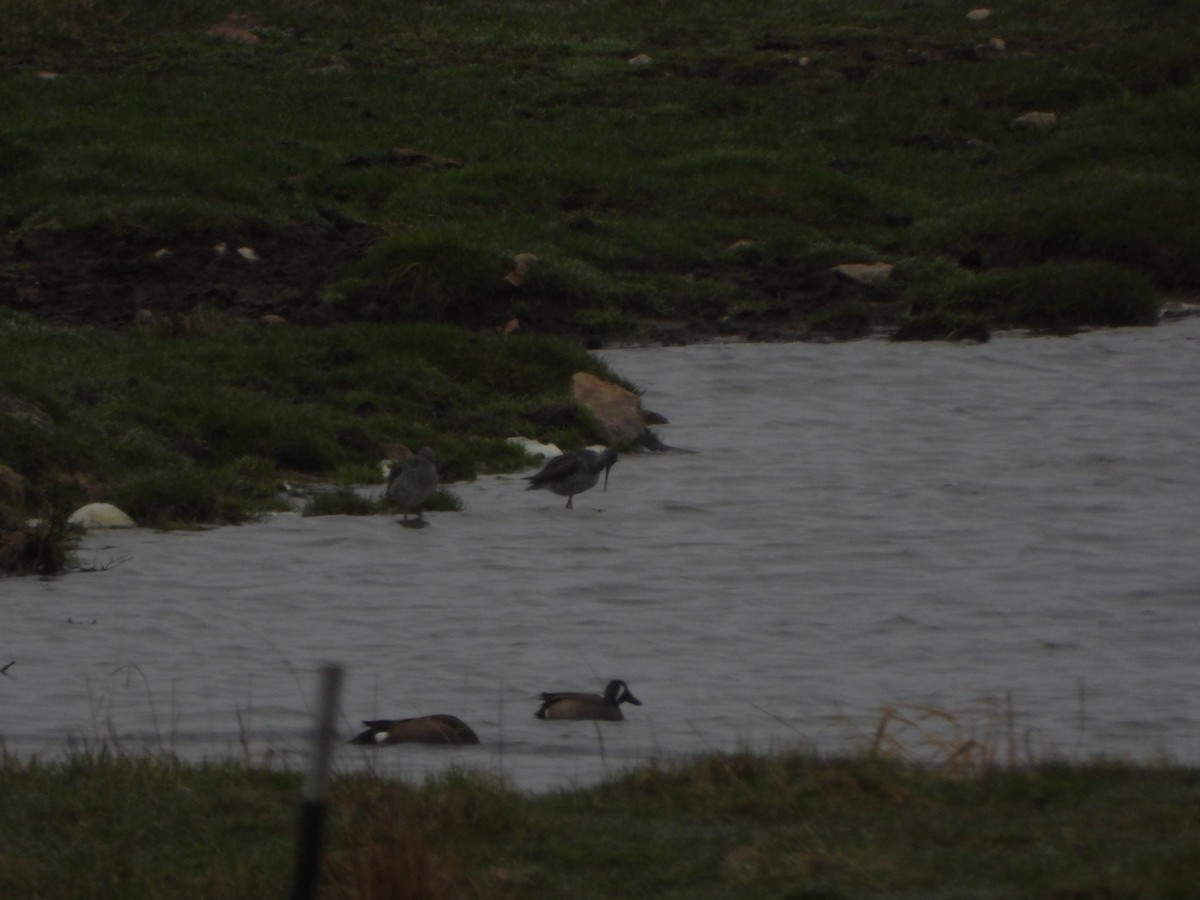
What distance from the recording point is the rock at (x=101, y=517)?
1163cm

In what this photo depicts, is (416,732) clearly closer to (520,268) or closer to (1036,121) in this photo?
(520,268)

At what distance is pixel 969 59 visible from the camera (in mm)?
29422

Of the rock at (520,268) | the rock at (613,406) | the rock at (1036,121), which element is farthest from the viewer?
the rock at (1036,121)

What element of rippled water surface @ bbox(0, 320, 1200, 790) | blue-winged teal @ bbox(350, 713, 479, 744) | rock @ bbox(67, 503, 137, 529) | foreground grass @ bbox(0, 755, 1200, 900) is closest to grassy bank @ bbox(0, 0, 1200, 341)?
rippled water surface @ bbox(0, 320, 1200, 790)

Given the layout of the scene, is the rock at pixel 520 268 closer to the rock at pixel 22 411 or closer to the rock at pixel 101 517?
the rock at pixel 22 411

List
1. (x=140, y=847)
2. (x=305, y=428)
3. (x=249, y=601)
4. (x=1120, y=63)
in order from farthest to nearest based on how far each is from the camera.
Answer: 1. (x=1120, y=63)
2. (x=305, y=428)
3. (x=249, y=601)
4. (x=140, y=847)

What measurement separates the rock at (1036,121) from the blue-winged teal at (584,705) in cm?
1926

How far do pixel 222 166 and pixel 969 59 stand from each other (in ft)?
40.9

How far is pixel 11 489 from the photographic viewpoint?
448 inches

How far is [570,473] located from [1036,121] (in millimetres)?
15433

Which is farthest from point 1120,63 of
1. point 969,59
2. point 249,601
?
point 249,601

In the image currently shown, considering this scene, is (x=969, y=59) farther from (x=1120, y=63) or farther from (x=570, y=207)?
(x=570, y=207)

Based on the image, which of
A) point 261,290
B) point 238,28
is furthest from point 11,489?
point 238,28

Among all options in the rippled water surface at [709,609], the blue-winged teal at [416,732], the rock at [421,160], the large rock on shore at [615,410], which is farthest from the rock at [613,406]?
the rock at [421,160]
